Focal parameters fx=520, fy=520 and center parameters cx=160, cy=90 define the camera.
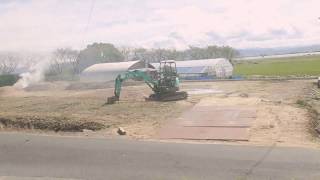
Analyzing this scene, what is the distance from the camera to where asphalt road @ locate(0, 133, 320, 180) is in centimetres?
1258

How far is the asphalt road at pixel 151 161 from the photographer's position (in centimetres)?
1258

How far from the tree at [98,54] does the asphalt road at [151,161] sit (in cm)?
7861

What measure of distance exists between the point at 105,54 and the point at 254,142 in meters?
88.9

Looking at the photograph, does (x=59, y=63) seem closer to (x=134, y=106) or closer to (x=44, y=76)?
(x=44, y=76)

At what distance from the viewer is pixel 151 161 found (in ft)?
46.7

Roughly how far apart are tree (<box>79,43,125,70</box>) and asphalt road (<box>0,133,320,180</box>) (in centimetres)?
7861

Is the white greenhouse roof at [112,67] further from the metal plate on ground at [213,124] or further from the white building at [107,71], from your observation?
the metal plate on ground at [213,124]

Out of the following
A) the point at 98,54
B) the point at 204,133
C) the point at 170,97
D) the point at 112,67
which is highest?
the point at 98,54

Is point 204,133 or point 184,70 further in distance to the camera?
point 184,70

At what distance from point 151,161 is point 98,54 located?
88.8m

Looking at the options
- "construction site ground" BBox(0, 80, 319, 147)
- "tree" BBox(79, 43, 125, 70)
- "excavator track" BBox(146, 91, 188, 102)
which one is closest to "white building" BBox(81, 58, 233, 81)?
"tree" BBox(79, 43, 125, 70)

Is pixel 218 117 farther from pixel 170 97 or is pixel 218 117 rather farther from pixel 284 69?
pixel 284 69

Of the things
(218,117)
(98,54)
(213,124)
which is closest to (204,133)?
(213,124)

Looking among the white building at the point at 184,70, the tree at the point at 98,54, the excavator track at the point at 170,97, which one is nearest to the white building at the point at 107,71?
the white building at the point at 184,70
